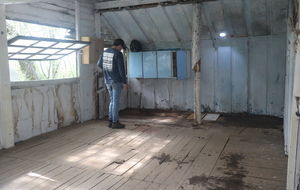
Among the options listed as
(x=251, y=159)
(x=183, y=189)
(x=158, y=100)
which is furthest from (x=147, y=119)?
(x=183, y=189)

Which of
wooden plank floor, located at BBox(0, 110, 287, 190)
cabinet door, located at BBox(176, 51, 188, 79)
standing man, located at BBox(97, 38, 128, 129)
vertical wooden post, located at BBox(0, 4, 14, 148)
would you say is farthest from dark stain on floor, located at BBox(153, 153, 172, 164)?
cabinet door, located at BBox(176, 51, 188, 79)

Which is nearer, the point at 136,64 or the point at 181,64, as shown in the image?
the point at 181,64

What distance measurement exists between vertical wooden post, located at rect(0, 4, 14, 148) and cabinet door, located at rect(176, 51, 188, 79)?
12.9 feet

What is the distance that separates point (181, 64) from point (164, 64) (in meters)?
0.44

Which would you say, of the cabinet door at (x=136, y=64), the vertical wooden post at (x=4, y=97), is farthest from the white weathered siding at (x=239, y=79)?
the vertical wooden post at (x=4, y=97)

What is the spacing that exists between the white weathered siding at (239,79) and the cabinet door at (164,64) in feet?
1.82

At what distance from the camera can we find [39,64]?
5.48 meters

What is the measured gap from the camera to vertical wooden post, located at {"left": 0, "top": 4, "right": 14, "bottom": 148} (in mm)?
4199

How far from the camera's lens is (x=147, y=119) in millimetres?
6590

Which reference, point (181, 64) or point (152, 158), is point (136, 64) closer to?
point (181, 64)

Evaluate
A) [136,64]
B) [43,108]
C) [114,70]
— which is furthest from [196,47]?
[43,108]

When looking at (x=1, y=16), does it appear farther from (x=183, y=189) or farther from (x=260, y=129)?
(x=260, y=129)

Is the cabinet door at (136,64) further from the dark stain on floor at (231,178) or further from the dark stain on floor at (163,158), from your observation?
the dark stain on floor at (231,178)

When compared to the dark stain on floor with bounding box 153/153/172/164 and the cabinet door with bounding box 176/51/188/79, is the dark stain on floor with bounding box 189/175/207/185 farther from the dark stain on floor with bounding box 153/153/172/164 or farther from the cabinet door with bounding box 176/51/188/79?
the cabinet door with bounding box 176/51/188/79
